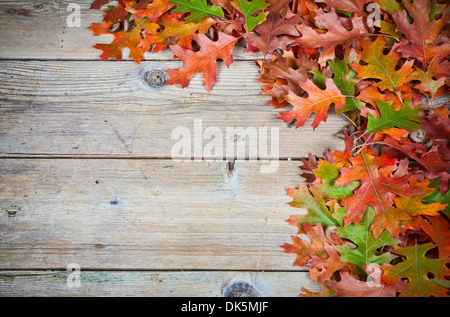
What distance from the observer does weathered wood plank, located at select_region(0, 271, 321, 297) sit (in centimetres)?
98

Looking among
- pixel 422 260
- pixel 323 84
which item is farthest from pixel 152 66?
pixel 422 260

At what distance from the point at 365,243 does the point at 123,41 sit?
0.89 meters

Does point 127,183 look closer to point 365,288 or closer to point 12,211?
point 12,211

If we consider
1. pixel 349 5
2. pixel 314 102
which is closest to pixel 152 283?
pixel 314 102

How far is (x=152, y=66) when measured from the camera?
1002mm

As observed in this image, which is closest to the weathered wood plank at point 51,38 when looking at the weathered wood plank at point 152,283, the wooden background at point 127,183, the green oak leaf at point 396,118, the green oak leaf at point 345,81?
the wooden background at point 127,183

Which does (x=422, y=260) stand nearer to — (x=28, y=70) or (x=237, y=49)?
A: (x=237, y=49)

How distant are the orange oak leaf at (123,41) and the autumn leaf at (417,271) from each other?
3.01ft

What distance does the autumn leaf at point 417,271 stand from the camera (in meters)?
0.87

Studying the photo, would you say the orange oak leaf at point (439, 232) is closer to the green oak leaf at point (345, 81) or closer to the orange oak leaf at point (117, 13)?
the green oak leaf at point (345, 81)

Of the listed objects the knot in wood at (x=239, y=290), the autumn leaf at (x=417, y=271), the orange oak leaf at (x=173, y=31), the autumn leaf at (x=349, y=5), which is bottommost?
the knot in wood at (x=239, y=290)

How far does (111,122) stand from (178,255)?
1.44ft

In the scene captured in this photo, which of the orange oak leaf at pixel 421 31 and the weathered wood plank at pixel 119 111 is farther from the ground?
the orange oak leaf at pixel 421 31

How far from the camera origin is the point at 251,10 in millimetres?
908
